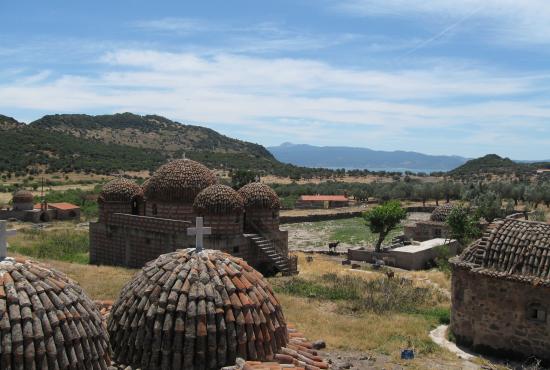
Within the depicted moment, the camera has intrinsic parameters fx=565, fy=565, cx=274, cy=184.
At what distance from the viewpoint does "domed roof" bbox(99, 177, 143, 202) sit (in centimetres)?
2816

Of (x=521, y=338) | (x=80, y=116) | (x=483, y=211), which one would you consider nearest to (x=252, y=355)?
(x=521, y=338)

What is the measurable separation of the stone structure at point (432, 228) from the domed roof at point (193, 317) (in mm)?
31506

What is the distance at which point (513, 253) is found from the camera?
50.6ft

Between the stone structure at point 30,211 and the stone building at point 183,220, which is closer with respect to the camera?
the stone building at point 183,220

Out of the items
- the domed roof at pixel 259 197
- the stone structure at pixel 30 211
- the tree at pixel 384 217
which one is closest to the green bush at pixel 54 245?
the stone structure at pixel 30 211

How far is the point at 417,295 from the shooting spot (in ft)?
71.3

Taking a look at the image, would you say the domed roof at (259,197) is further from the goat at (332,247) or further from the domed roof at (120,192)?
the goat at (332,247)

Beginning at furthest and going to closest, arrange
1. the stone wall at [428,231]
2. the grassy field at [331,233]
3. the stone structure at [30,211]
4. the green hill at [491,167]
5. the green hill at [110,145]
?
1. the green hill at [491,167]
2. the green hill at [110,145]
3. the stone structure at [30,211]
4. the grassy field at [331,233]
5. the stone wall at [428,231]

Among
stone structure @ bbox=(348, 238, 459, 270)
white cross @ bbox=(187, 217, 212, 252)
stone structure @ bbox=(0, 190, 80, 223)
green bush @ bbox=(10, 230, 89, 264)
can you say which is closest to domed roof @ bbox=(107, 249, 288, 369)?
white cross @ bbox=(187, 217, 212, 252)

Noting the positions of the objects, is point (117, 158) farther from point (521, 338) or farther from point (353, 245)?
point (521, 338)

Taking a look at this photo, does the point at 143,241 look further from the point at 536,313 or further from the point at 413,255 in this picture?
the point at 536,313

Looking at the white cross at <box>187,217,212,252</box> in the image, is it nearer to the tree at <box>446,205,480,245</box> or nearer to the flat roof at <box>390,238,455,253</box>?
the flat roof at <box>390,238,455,253</box>

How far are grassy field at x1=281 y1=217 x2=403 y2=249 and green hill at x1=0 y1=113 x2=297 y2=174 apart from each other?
11712 millimetres

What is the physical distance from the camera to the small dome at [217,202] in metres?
23.8
